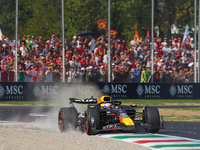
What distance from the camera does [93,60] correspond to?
21.3 metres

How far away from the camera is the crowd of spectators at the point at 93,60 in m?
20.5

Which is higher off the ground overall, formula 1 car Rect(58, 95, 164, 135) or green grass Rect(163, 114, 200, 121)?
formula 1 car Rect(58, 95, 164, 135)

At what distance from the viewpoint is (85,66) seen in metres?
21.1

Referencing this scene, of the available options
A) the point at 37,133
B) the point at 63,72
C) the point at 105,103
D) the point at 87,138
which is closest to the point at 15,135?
the point at 37,133

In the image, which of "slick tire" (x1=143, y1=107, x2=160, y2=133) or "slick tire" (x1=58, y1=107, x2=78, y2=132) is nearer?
"slick tire" (x1=143, y1=107, x2=160, y2=133)

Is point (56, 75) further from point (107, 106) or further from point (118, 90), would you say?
point (107, 106)

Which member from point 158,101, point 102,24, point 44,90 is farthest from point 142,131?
point 102,24

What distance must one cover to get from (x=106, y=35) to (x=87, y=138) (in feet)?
45.4

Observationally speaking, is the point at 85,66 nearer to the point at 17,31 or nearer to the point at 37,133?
the point at 17,31

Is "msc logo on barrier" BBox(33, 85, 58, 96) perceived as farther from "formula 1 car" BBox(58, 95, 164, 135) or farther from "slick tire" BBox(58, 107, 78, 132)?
"slick tire" BBox(58, 107, 78, 132)

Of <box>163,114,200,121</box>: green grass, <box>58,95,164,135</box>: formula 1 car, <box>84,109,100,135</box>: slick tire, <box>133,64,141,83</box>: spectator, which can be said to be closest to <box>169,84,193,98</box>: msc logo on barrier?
<box>133,64,141,83</box>: spectator

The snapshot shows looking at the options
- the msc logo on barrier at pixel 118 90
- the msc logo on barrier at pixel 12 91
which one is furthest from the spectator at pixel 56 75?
the msc logo on barrier at pixel 118 90

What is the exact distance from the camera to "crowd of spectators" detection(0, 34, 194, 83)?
20.5 m

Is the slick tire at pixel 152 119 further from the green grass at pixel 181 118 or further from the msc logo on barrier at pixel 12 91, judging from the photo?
the msc logo on barrier at pixel 12 91
